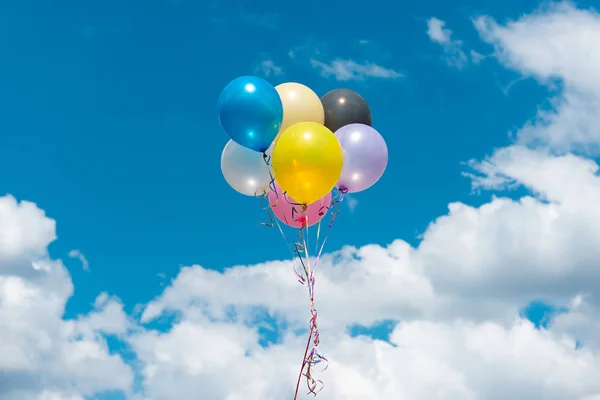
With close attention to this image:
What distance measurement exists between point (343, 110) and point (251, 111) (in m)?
2.02

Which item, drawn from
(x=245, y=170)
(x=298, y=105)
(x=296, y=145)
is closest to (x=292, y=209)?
(x=245, y=170)

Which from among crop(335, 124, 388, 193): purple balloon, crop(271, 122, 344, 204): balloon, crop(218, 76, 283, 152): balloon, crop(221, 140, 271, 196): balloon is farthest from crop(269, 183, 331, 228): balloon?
crop(218, 76, 283, 152): balloon

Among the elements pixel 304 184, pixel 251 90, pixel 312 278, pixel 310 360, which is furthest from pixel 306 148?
pixel 310 360

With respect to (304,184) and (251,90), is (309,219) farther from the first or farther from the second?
(251,90)

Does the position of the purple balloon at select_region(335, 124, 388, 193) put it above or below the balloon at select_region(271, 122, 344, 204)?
above

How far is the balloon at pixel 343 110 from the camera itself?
1189 cm

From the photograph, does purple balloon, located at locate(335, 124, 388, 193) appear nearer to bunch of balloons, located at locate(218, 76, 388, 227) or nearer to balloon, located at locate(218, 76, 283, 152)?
bunch of balloons, located at locate(218, 76, 388, 227)

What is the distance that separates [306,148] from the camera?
10281 millimetres

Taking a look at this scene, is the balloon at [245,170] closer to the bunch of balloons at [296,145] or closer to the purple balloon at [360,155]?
the bunch of balloons at [296,145]

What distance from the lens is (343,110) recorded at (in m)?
11.9

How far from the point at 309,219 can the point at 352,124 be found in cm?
179

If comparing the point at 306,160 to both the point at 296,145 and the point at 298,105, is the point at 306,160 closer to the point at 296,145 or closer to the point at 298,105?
the point at 296,145

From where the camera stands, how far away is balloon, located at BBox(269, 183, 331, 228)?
11.6 m

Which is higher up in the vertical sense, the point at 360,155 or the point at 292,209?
the point at 360,155
